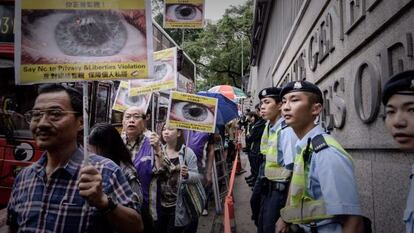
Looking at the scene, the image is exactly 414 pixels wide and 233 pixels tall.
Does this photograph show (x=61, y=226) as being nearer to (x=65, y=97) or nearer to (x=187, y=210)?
(x=65, y=97)

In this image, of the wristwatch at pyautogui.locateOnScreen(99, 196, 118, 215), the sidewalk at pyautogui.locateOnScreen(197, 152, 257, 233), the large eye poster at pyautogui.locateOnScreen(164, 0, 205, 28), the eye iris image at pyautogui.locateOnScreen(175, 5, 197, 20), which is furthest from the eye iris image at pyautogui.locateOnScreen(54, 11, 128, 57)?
the eye iris image at pyautogui.locateOnScreen(175, 5, 197, 20)

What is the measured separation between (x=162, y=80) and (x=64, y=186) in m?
2.59

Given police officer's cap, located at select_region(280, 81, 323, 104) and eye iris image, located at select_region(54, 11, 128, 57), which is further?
police officer's cap, located at select_region(280, 81, 323, 104)

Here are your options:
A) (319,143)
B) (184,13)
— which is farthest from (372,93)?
(184,13)

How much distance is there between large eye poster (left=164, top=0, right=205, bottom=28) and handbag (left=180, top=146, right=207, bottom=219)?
25.2 feet

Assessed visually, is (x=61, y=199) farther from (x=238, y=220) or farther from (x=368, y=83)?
(x=238, y=220)

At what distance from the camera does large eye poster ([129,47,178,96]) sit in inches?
169

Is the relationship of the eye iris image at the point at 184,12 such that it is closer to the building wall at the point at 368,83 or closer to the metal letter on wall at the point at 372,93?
the building wall at the point at 368,83

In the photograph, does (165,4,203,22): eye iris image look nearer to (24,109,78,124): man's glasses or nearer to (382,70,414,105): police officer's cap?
(24,109,78,124): man's glasses

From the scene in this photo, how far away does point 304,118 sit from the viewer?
8.60ft

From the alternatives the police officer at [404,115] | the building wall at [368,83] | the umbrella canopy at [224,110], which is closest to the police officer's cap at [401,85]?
the police officer at [404,115]

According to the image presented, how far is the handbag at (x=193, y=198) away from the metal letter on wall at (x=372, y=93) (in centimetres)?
197

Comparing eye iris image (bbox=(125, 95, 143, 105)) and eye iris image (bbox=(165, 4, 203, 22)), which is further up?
eye iris image (bbox=(165, 4, 203, 22))

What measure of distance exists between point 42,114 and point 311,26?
15.0 feet
